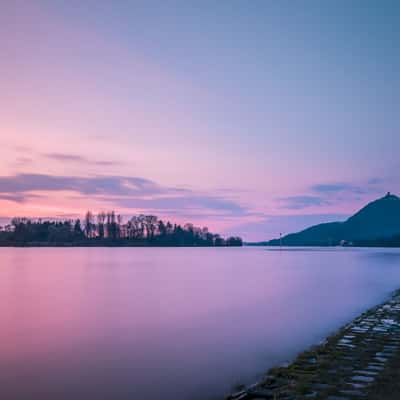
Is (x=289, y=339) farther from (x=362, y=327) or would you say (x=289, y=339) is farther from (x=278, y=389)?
(x=278, y=389)

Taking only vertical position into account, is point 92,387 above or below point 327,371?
below

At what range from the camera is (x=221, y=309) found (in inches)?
822

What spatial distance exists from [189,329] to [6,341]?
610 centimetres

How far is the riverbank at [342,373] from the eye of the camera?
7.29 metres

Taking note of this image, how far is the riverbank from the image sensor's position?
23.9 feet

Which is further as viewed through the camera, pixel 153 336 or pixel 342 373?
pixel 153 336

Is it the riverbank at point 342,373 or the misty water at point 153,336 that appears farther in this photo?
the misty water at point 153,336

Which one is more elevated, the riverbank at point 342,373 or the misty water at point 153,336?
the riverbank at point 342,373

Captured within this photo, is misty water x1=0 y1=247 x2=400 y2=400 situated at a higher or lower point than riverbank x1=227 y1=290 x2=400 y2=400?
lower

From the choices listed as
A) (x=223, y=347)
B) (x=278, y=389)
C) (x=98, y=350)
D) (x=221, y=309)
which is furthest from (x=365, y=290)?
(x=278, y=389)

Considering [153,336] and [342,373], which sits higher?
[342,373]

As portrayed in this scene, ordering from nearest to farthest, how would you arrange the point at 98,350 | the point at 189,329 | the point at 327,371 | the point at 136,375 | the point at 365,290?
the point at 327,371 → the point at 136,375 → the point at 98,350 → the point at 189,329 → the point at 365,290

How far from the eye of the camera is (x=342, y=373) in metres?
8.39

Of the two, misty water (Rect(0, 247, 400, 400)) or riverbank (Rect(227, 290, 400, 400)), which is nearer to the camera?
riverbank (Rect(227, 290, 400, 400))
